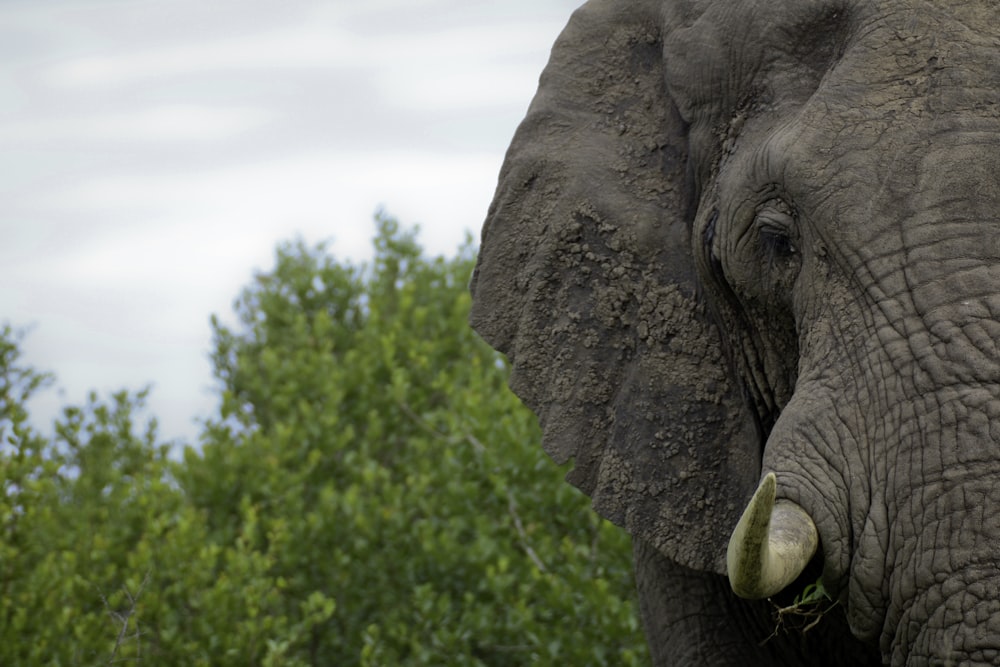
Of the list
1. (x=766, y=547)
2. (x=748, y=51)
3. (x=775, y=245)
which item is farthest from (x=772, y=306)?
(x=766, y=547)

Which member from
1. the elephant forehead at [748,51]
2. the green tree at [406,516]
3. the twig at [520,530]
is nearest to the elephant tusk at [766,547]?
the elephant forehead at [748,51]

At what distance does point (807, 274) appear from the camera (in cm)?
293

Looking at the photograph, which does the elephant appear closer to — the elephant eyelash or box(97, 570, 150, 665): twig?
the elephant eyelash

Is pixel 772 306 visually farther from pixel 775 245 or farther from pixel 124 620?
pixel 124 620

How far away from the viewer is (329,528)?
6.31 metres

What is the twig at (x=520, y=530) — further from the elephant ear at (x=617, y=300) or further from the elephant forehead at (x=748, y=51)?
the elephant forehead at (x=748, y=51)

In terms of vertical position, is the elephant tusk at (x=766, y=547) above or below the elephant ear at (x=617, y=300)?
below

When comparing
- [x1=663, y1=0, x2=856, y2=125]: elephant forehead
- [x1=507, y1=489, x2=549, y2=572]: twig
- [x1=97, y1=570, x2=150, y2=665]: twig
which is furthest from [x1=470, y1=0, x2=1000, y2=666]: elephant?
[x1=507, y1=489, x2=549, y2=572]: twig

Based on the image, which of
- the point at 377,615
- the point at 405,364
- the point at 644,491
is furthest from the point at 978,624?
the point at 405,364

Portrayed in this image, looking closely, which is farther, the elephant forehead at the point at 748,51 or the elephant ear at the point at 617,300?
the elephant ear at the point at 617,300

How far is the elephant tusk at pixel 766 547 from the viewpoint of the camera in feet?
7.86

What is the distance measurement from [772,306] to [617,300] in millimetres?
571

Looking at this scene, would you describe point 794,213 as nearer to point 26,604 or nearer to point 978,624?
point 978,624

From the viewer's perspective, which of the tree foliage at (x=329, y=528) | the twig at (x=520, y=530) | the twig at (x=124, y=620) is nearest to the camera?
the twig at (x=124, y=620)
